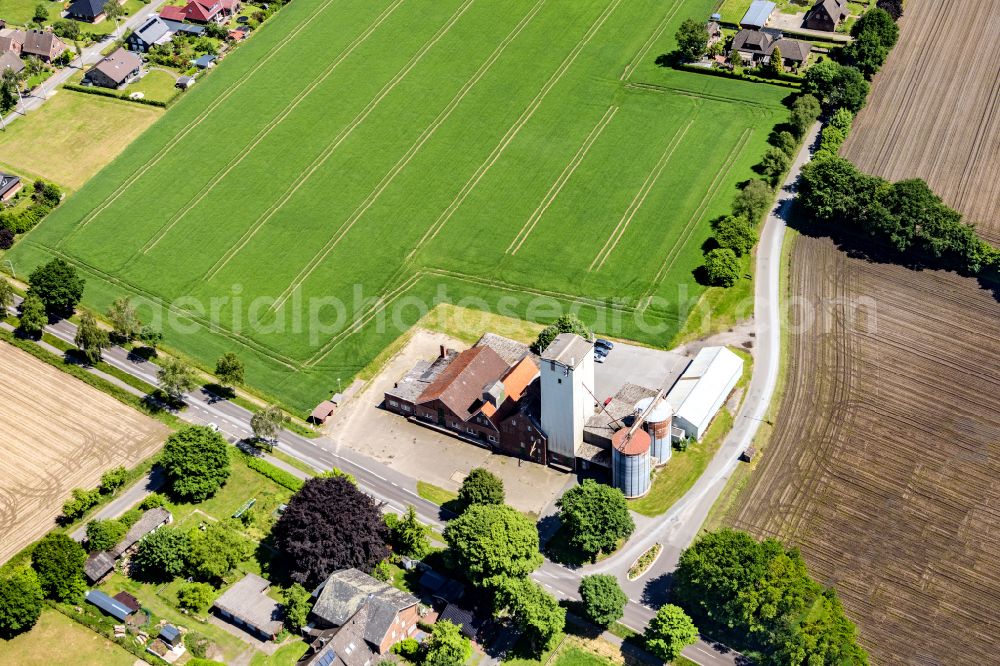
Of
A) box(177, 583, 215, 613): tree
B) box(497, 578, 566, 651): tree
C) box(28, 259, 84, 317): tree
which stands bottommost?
box(177, 583, 215, 613): tree

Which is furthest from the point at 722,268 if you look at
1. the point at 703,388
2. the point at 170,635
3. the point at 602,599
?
the point at 170,635

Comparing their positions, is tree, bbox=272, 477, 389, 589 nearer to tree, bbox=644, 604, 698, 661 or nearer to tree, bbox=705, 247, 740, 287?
tree, bbox=644, 604, 698, 661

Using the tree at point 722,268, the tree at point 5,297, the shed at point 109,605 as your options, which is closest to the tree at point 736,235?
the tree at point 722,268

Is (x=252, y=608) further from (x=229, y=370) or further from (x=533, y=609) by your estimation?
(x=229, y=370)

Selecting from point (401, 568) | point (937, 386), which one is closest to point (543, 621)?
point (401, 568)

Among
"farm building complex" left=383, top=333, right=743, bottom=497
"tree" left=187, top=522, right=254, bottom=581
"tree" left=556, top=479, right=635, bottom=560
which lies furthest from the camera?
"farm building complex" left=383, top=333, right=743, bottom=497

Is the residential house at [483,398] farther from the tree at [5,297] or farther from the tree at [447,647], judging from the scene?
the tree at [5,297]

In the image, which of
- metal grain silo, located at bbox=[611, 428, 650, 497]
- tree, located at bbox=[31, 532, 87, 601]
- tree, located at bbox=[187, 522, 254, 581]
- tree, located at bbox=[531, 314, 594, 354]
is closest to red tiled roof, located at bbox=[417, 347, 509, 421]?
tree, located at bbox=[531, 314, 594, 354]
